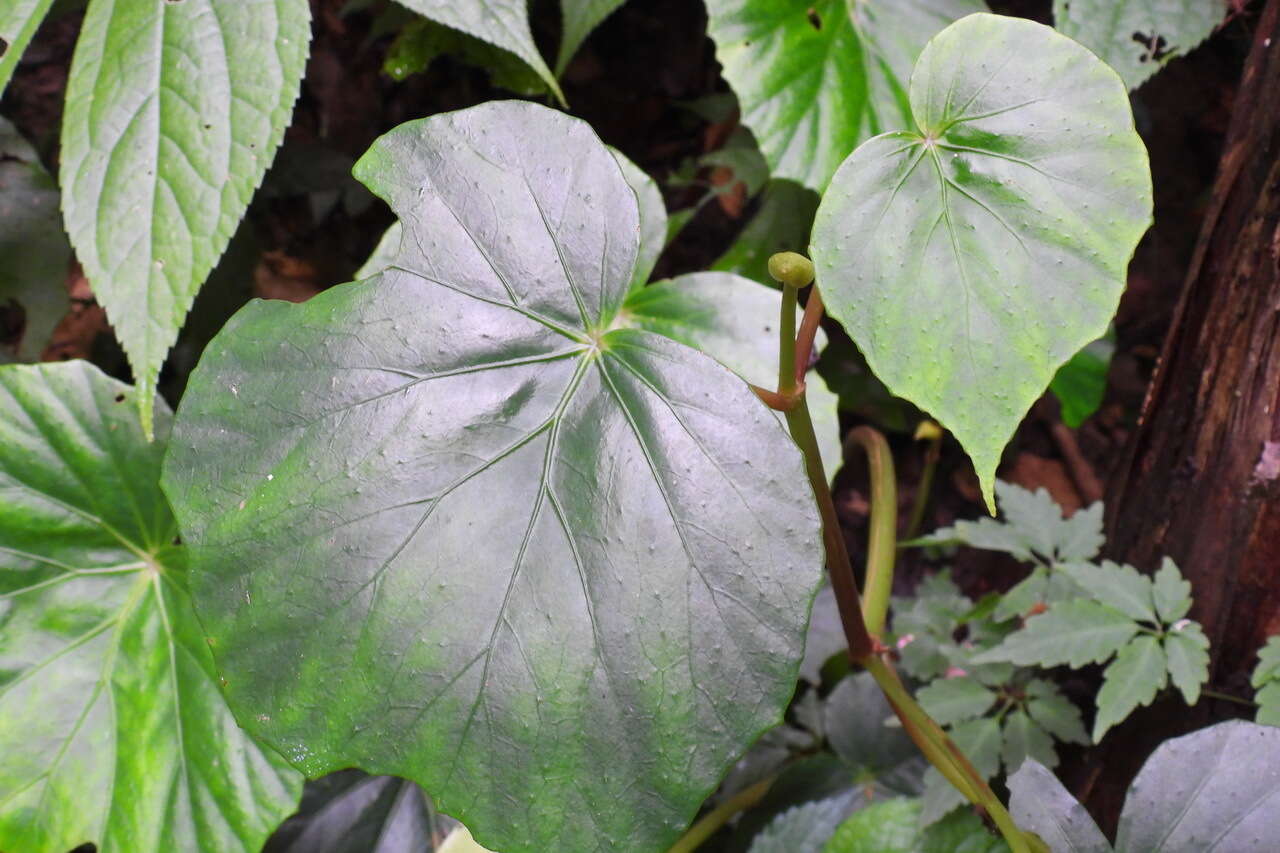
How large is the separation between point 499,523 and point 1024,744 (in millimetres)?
634

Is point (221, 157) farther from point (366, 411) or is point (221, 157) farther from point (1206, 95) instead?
point (1206, 95)

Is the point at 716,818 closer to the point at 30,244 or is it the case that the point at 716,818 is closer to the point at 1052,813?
the point at 1052,813

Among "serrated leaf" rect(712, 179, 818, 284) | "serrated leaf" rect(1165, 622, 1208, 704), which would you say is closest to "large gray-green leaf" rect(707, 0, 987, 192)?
"serrated leaf" rect(712, 179, 818, 284)

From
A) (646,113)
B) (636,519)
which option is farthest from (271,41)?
(646,113)

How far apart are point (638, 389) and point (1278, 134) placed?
2.33 feet

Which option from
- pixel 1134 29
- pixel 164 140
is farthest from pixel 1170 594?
pixel 164 140

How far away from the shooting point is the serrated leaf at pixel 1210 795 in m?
0.69

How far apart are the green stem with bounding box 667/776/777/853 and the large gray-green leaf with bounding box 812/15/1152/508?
0.55 metres

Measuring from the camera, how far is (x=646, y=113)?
71.1 inches

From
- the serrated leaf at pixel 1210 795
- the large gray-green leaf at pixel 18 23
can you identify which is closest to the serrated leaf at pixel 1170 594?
the serrated leaf at pixel 1210 795

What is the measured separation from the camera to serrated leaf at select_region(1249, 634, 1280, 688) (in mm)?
764

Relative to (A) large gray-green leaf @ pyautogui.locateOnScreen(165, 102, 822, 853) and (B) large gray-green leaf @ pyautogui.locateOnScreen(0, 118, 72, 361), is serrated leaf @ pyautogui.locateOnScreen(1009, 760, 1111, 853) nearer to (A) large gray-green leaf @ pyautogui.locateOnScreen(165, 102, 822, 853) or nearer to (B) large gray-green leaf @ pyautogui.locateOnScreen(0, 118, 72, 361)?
(A) large gray-green leaf @ pyautogui.locateOnScreen(165, 102, 822, 853)

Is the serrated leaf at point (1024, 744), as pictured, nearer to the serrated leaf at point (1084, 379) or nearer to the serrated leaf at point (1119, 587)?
the serrated leaf at point (1119, 587)

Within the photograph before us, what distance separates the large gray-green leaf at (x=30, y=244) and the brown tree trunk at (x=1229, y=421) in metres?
1.25
